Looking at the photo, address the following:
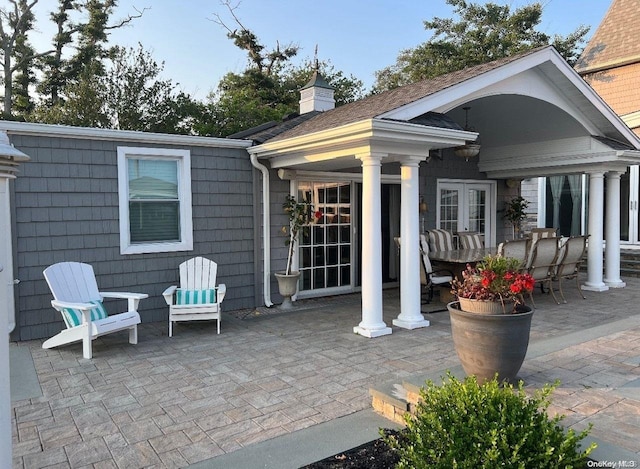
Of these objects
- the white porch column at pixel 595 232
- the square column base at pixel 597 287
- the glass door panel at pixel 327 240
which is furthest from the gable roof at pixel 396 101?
the square column base at pixel 597 287

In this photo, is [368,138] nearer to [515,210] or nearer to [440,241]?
[440,241]

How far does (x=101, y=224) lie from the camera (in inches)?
222

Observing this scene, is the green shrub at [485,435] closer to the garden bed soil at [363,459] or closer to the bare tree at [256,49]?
the garden bed soil at [363,459]

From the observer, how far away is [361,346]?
485 cm

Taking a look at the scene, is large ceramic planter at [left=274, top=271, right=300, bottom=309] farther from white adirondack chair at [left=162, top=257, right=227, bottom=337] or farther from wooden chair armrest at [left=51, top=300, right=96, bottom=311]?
wooden chair armrest at [left=51, top=300, right=96, bottom=311]

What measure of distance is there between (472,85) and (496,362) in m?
3.56

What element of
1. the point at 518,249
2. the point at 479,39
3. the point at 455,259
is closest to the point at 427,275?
the point at 455,259

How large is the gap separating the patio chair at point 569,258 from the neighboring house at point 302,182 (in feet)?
2.96

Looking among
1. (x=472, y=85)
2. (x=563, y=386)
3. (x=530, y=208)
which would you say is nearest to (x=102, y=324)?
(x=563, y=386)

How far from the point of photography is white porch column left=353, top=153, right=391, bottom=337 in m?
5.16

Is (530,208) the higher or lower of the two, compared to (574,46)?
lower

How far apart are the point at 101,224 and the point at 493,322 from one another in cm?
454

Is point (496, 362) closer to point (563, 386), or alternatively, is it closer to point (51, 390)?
point (563, 386)

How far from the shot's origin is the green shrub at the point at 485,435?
192 centimetres
